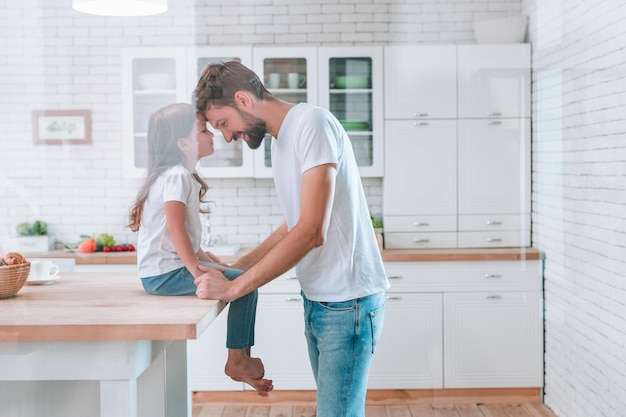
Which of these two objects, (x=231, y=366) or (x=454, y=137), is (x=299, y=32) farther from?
(x=231, y=366)

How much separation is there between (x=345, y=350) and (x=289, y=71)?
596 millimetres

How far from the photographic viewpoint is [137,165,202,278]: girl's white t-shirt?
1.44 m

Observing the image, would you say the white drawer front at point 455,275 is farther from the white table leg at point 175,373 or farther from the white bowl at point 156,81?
the white bowl at point 156,81

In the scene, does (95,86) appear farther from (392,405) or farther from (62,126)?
(392,405)

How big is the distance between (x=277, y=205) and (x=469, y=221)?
0.45 meters

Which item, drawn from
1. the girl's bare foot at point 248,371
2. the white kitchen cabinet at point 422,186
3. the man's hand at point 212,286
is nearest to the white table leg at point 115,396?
the man's hand at point 212,286

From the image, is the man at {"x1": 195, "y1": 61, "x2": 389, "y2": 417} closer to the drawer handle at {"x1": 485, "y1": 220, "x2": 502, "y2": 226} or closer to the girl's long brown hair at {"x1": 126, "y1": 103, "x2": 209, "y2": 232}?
the girl's long brown hair at {"x1": 126, "y1": 103, "x2": 209, "y2": 232}

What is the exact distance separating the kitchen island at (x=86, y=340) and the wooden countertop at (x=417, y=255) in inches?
2.6

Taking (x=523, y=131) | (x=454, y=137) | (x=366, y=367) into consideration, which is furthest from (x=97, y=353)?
(x=523, y=131)

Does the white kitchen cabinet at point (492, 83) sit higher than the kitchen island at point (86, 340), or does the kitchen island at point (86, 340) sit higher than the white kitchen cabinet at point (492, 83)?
the white kitchen cabinet at point (492, 83)

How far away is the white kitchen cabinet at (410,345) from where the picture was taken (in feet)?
5.66

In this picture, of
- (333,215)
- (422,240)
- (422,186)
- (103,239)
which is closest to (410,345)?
(422,240)

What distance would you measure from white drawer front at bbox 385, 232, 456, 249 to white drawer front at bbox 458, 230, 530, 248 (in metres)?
0.03

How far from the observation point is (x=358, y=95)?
1.63 m
